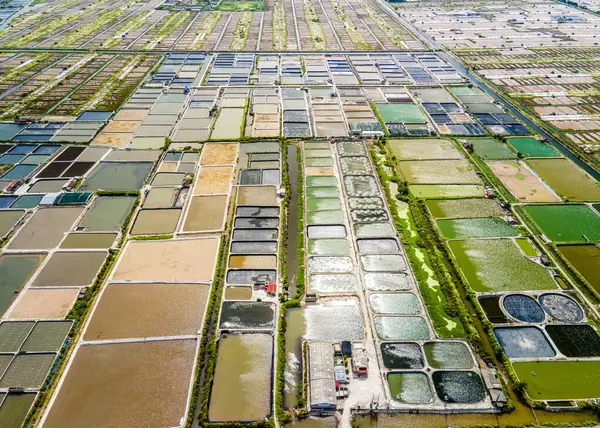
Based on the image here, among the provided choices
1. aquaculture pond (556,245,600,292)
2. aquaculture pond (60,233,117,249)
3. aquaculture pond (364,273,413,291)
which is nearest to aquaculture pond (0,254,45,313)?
aquaculture pond (60,233,117,249)

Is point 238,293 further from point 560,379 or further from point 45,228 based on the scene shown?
point 560,379

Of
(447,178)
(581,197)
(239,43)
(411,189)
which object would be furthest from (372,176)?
(239,43)

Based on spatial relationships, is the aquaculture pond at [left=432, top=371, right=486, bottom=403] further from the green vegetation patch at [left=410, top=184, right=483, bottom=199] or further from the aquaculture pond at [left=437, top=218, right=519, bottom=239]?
the green vegetation patch at [left=410, top=184, right=483, bottom=199]

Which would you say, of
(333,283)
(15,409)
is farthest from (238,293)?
(15,409)

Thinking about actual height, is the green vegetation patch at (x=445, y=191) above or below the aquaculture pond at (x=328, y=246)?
above

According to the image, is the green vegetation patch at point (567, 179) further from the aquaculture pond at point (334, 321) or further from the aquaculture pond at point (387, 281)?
the aquaculture pond at point (334, 321)

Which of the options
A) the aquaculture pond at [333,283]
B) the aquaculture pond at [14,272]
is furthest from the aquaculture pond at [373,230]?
the aquaculture pond at [14,272]
